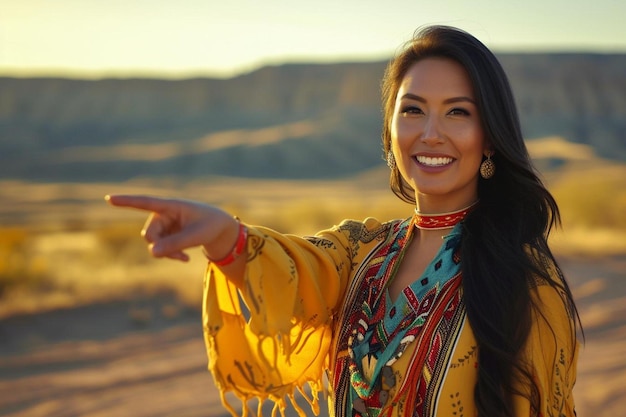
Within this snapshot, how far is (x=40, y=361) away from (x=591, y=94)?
77.6m

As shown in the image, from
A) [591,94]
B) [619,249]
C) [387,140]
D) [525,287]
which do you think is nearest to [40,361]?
[387,140]

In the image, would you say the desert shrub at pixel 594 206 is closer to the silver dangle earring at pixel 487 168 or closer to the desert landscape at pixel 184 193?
the desert landscape at pixel 184 193

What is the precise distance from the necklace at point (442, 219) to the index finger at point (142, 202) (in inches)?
34.7

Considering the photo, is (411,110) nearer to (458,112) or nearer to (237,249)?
(458,112)

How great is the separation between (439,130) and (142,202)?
0.93 metres

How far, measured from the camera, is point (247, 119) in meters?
82.8

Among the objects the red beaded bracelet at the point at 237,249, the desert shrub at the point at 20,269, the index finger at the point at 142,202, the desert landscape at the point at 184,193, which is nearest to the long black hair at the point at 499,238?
the red beaded bracelet at the point at 237,249

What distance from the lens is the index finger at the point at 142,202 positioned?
194 cm

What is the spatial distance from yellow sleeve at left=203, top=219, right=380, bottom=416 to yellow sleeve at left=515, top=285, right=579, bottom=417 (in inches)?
25.4

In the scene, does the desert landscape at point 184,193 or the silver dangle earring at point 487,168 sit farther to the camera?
the desert landscape at point 184,193

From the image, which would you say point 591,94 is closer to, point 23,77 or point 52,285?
point 23,77

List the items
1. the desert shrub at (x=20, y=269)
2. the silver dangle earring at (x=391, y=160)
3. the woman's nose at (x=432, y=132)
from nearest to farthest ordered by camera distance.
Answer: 1. the woman's nose at (x=432, y=132)
2. the silver dangle earring at (x=391, y=160)
3. the desert shrub at (x=20, y=269)

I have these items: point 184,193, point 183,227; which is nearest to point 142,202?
point 183,227

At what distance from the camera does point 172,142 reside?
6800 cm
